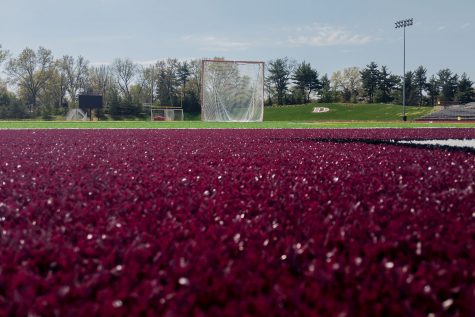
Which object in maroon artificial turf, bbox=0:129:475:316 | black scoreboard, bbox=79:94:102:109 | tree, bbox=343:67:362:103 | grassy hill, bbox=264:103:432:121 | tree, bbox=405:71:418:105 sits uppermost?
tree, bbox=343:67:362:103

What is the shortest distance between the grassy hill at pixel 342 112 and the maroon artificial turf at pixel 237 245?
6258cm

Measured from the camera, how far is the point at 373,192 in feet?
15.5

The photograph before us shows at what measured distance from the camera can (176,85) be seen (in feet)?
293

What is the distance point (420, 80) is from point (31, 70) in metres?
69.7

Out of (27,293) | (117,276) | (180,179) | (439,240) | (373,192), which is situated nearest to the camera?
(27,293)

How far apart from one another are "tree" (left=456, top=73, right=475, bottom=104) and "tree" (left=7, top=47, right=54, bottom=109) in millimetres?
68730

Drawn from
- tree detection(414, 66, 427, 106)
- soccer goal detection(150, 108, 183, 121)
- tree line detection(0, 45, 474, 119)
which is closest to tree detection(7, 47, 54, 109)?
tree line detection(0, 45, 474, 119)

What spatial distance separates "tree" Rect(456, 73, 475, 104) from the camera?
81.6 meters

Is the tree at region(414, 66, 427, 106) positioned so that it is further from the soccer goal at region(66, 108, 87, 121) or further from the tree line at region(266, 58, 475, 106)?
the soccer goal at region(66, 108, 87, 121)

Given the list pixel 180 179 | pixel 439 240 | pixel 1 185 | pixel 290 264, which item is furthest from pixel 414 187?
pixel 1 185

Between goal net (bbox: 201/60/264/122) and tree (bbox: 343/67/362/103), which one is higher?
tree (bbox: 343/67/362/103)

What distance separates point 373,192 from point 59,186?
321cm

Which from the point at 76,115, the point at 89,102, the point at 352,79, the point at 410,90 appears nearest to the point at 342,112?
the point at 410,90

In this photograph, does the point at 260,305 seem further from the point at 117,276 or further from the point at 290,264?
the point at 117,276
